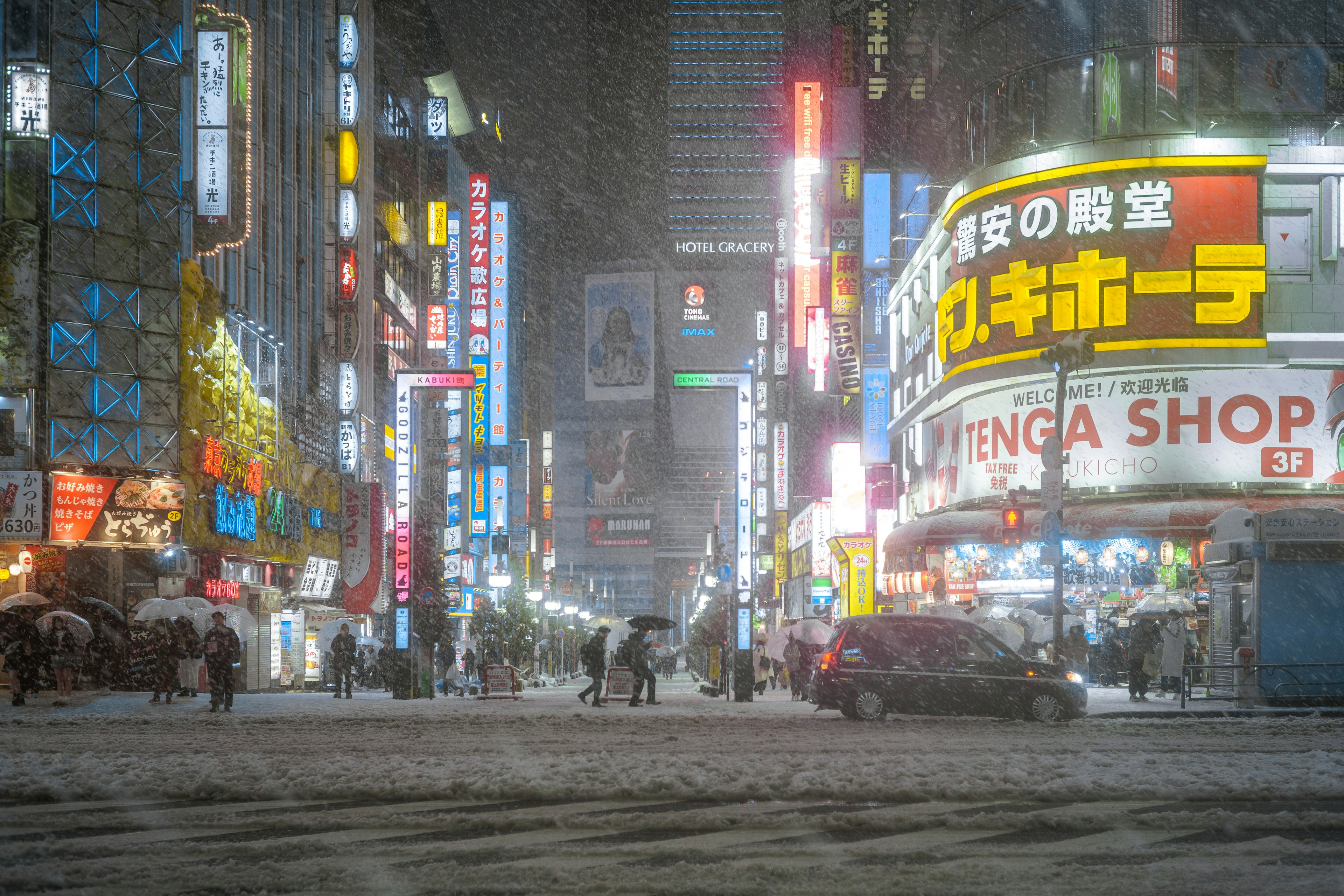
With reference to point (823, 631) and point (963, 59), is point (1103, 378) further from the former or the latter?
point (963, 59)

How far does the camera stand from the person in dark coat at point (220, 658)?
2416cm

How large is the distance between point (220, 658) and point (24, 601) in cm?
681

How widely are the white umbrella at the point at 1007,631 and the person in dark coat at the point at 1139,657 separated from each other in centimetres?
276

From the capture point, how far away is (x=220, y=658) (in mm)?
24188

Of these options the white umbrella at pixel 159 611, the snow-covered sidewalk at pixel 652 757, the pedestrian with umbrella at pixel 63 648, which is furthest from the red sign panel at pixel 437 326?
the snow-covered sidewalk at pixel 652 757

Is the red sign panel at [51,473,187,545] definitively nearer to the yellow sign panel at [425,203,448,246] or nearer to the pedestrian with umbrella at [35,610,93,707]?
the pedestrian with umbrella at [35,610,93,707]

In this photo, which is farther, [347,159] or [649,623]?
[347,159]

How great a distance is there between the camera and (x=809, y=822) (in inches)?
327

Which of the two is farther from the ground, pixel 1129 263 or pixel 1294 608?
pixel 1129 263

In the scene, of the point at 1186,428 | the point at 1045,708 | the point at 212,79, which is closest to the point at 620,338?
the point at 212,79

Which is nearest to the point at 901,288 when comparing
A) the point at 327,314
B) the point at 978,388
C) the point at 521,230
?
the point at 978,388

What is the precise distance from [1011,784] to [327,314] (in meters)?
46.5

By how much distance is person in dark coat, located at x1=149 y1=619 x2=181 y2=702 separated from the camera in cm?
2727

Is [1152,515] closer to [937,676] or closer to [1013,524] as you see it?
[1013,524]
